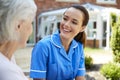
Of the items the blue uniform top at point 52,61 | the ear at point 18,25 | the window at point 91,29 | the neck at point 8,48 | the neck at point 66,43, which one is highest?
the ear at point 18,25

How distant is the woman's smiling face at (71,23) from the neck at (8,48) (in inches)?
39.3

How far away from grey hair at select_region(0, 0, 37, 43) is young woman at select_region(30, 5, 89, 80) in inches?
39.7

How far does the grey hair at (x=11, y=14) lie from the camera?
147 centimetres

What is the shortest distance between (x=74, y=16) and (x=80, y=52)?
34 cm

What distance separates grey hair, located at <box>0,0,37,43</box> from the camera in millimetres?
1468

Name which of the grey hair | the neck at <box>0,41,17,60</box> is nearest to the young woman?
the neck at <box>0,41,17,60</box>

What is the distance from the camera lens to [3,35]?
1.51 meters

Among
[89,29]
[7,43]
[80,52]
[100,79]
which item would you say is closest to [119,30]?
[100,79]

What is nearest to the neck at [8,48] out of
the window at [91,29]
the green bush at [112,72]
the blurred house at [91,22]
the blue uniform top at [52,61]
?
the blue uniform top at [52,61]

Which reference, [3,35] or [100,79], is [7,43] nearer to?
[3,35]

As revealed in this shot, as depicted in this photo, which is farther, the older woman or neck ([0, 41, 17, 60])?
neck ([0, 41, 17, 60])

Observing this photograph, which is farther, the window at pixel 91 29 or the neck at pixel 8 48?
the window at pixel 91 29

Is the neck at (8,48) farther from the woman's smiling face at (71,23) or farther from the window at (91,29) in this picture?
the window at (91,29)

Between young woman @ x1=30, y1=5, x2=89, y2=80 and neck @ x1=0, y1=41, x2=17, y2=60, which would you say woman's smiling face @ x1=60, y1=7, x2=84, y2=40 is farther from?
neck @ x1=0, y1=41, x2=17, y2=60
